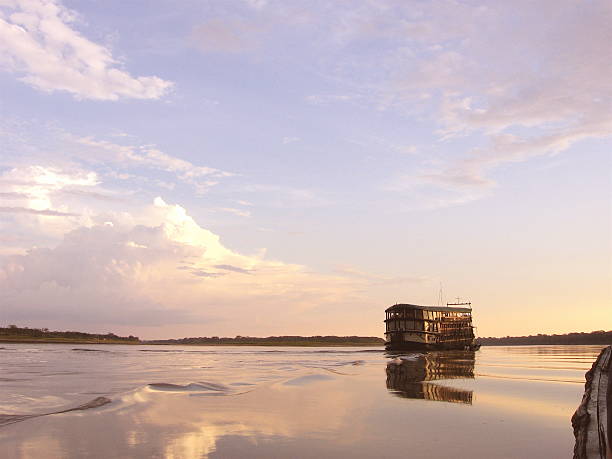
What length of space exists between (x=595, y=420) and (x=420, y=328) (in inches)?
2467

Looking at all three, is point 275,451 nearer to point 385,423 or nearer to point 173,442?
point 173,442

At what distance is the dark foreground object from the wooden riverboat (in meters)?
57.1

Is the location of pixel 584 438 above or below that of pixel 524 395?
above

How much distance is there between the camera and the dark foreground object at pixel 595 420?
178 inches

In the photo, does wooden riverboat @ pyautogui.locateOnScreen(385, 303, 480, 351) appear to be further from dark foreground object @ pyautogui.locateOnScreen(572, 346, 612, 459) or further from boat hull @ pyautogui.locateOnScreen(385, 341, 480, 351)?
dark foreground object @ pyautogui.locateOnScreen(572, 346, 612, 459)

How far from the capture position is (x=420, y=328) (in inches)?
2576

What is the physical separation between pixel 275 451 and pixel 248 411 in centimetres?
432

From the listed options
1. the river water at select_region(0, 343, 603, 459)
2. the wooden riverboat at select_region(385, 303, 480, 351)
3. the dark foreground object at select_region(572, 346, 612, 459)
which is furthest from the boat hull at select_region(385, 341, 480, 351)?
the dark foreground object at select_region(572, 346, 612, 459)

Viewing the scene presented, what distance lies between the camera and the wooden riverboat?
64688 millimetres

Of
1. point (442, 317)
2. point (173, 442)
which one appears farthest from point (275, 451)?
point (442, 317)

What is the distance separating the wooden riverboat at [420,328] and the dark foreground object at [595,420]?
57051 millimetres

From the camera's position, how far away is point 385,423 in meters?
9.95

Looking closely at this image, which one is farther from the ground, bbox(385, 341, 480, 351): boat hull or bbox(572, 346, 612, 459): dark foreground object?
bbox(572, 346, 612, 459): dark foreground object

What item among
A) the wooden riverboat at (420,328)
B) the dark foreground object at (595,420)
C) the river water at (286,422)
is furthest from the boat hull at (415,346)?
the dark foreground object at (595,420)
